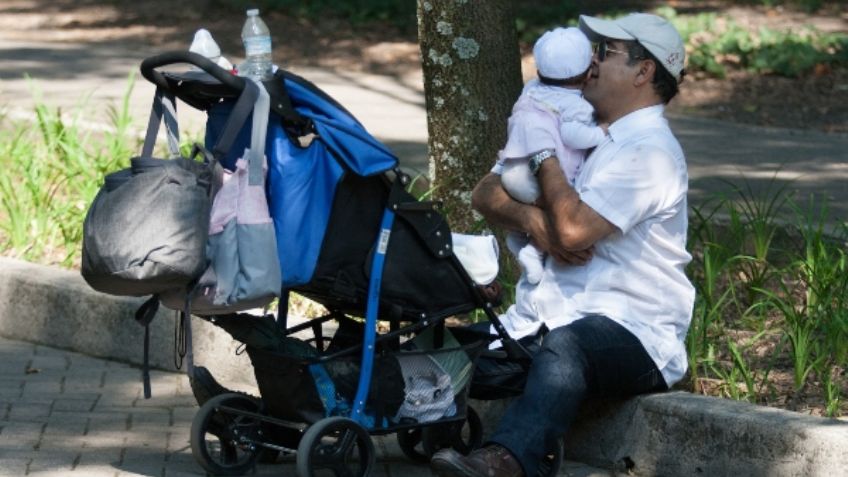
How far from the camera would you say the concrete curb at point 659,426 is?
4355 millimetres

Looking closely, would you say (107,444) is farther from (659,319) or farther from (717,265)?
(717,265)

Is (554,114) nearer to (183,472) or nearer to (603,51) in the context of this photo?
(603,51)

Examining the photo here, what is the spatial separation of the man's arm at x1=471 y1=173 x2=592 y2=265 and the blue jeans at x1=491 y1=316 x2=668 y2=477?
203 mm

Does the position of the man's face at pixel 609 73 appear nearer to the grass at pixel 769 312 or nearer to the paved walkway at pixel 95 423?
the grass at pixel 769 312

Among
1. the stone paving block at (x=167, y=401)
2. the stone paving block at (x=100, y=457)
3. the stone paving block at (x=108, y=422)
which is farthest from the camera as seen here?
the stone paving block at (x=167, y=401)

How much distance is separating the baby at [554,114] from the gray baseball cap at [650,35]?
0.19 ft

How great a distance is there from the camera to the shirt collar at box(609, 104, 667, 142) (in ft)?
15.4

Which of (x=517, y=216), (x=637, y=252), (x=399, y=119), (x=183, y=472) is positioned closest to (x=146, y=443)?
(x=183, y=472)

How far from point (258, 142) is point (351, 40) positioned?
9.84 m

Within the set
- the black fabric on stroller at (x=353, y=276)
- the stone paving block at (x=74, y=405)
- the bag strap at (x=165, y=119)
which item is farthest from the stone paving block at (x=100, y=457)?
the bag strap at (x=165, y=119)

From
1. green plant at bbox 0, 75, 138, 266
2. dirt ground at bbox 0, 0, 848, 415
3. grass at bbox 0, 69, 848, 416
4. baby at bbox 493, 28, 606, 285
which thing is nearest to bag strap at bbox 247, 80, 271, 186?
baby at bbox 493, 28, 606, 285

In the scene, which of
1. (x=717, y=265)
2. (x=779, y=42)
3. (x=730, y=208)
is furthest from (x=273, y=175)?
(x=779, y=42)

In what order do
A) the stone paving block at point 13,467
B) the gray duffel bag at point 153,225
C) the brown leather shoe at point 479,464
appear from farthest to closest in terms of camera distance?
1. the stone paving block at point 13,467
2. the brown leather shoe at point 479,464
3. the gray duffel bag at point 153,225

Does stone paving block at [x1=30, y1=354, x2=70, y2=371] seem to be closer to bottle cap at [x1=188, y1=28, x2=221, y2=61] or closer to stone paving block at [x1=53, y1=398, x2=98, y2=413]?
stone paving block at [x1=53, y1=398, x2=98, y2=413]
